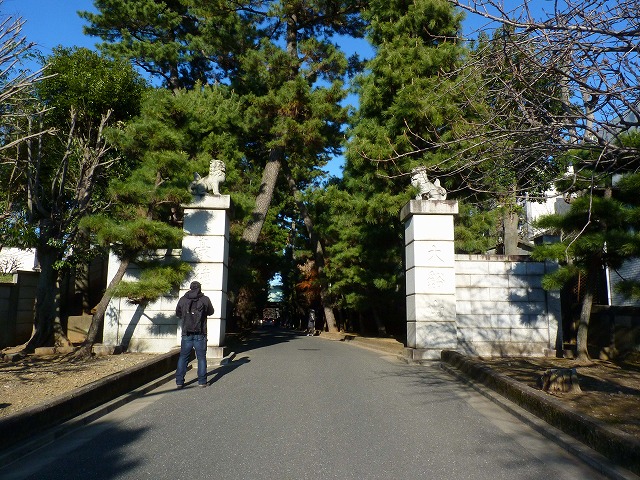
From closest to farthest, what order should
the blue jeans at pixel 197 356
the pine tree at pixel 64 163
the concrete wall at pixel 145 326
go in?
1. the blue jeans at pixel 197 356
2. the pine tree at pixel 64 163
3. the concrete wall at pixel 145 326

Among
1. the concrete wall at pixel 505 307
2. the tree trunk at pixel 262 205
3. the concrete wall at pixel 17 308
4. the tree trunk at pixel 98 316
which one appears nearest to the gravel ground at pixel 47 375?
the tree trunk at pixel 98 316

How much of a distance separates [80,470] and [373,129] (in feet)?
39.9

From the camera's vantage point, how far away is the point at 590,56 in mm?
5586

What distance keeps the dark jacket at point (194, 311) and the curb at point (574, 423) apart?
14.8 feet

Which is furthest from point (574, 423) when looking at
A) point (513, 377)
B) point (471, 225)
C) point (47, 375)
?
point (471, 225)

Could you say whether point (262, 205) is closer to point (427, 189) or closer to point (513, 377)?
point (427, 189)

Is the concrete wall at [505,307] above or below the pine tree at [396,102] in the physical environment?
below

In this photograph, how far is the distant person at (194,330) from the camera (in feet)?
28.1

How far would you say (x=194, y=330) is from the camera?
8742 millimetres

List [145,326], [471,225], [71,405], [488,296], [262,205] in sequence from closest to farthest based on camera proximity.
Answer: [71,405] < [488,296] < [145,326] < [471,225] < [262,205]

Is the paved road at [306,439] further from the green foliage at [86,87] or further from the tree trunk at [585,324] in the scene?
the green foliage at [86,87]

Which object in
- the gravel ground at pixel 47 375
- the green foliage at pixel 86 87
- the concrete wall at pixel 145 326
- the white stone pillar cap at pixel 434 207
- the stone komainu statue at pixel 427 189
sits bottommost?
the gravel ground at pixel 47 375

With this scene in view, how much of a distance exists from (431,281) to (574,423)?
6.83m

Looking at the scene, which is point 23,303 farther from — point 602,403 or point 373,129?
point 602,403
